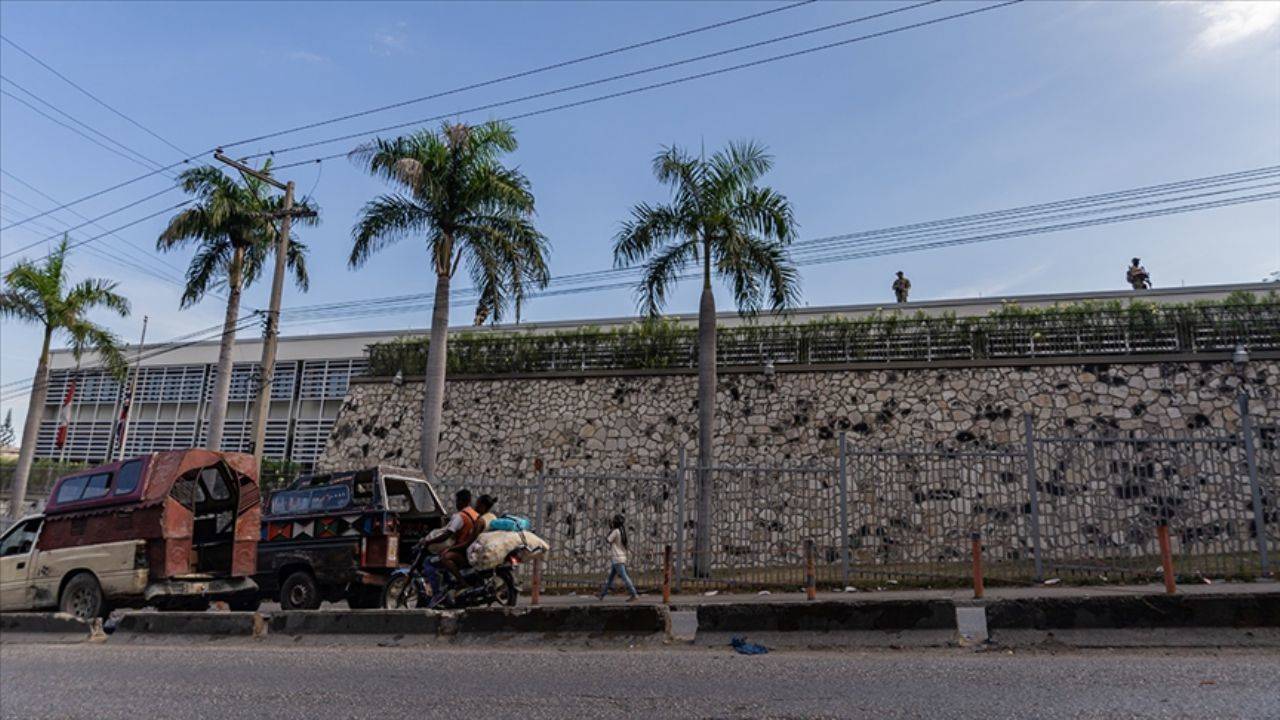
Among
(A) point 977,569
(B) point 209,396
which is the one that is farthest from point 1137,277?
(B) point 209,396

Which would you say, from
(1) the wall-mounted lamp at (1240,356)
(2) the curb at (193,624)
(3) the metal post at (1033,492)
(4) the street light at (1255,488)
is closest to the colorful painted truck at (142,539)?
(2) the curb at (193,624)

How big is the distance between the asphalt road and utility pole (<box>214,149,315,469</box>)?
42.4ft

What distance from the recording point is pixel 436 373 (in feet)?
60.5

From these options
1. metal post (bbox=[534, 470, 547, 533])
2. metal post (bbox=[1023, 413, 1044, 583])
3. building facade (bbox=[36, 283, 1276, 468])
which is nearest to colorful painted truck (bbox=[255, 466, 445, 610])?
metal post (bbox=[534, 470, 547, 533])

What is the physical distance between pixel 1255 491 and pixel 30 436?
3059 centimetres

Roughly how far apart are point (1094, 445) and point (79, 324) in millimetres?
27907

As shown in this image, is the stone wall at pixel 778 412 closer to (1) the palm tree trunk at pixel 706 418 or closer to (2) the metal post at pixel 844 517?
(1) the palm tree trunk at pixel 706 418

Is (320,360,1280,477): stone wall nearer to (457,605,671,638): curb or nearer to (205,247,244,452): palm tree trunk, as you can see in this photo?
(205,247,244,452): palm tree trunk

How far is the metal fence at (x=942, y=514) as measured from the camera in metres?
11.1

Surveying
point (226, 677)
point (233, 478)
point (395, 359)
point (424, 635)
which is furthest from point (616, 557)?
point (395, 359)

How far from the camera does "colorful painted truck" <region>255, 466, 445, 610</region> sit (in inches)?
465

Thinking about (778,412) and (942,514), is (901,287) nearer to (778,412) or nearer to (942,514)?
(778,412)

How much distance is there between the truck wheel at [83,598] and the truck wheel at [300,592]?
2.43 metres

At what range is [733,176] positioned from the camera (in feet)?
56.2
